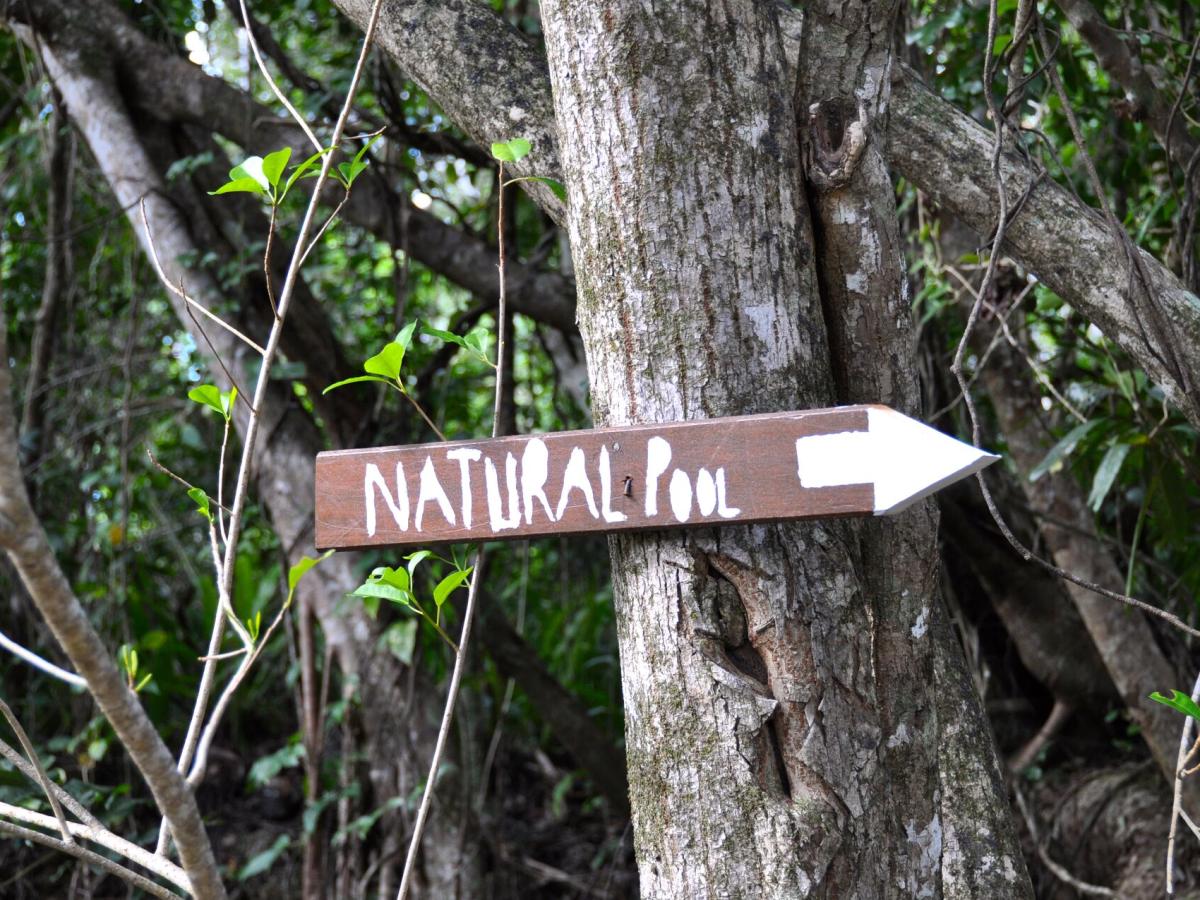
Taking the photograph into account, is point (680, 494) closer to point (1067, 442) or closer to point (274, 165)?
point (274, 165)

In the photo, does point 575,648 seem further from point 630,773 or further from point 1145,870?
point 630,773

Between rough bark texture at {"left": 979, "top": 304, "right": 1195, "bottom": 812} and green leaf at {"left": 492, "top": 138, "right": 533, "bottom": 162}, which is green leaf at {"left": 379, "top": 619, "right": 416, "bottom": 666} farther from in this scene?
green leaf at {"left": 492, "top": 138, "right": 533, "bottom": 162}

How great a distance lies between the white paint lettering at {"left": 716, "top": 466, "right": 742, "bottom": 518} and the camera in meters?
0.93

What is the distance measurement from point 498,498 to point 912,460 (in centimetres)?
37

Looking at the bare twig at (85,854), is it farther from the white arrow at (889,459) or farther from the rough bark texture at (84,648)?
the white arrow at (889,459)

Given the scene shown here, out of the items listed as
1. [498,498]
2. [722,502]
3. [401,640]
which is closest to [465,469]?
[498,498]

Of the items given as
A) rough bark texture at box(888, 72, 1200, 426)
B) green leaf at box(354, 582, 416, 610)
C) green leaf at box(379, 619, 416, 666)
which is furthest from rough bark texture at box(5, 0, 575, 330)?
green leaf at box(354, 582, 416, 610)

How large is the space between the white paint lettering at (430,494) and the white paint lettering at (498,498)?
4 centimetres

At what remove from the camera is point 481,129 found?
1.32 meters

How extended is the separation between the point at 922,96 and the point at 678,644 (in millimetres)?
868

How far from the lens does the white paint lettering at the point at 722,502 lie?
929mm

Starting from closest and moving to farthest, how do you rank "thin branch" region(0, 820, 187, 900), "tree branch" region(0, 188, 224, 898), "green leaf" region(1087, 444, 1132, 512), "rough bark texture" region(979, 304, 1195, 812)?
"tree branch" region(0, 188, 224, 898) < "thin branch" region(0, 820, 187, 900) < "green leaf" region(1087, 444, 1132, 512) < "rough bark texture" region(979, 304, 1195, 812)

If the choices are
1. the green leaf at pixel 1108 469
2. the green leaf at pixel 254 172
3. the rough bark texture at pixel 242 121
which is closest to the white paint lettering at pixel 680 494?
the green leaf at pixel 254 172

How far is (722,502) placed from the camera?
939mm
